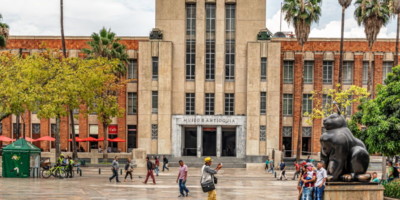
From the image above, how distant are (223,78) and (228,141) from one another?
680 centimetres

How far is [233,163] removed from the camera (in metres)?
52.8

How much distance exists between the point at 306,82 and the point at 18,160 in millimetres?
34599

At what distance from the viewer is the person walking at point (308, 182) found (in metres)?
19.2

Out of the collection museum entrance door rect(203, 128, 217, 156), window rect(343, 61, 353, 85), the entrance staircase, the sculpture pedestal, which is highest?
window rect(343, 61, 353, 85)

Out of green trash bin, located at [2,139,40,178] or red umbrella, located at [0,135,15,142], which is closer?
green trash bin, located at [2,139,40,178]

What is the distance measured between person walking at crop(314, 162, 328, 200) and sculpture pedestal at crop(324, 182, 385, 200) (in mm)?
507

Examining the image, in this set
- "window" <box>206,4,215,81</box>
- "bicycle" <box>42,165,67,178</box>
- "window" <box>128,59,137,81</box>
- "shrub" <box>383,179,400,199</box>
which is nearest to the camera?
"shrub" <box>383,179,400,199</box>

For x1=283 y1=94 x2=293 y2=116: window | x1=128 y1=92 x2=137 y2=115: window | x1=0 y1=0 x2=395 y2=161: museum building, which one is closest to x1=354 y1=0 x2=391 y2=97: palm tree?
x1=0 y1=0 x2=395 y2=161: museum building

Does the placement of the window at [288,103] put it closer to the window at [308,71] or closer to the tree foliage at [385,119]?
the window at [308,71]

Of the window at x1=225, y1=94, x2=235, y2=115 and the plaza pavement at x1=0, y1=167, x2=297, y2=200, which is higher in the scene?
the window at x1=225, y1=94, x2=235, y2=115

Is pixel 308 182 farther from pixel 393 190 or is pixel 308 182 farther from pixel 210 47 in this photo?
pixel 210 47

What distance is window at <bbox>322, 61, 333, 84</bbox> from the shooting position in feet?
198

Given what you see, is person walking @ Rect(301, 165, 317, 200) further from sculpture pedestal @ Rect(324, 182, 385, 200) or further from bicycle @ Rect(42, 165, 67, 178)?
bicycle @ Rect(42, 165, 67, 178)

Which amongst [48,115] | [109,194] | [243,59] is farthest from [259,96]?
[109,194]
